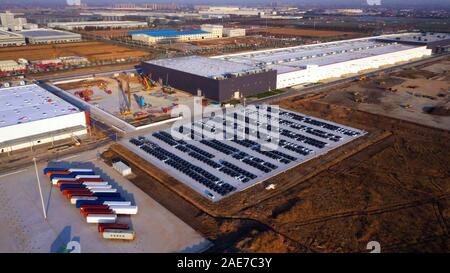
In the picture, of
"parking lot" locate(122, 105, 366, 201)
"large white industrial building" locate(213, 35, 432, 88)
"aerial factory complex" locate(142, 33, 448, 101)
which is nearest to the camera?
"parking lot" locate(122, 105, 366, 201)

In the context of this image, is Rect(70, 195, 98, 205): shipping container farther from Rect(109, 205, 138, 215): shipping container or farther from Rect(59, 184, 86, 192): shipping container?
Rect(109, 205, 138, 215): shipping container

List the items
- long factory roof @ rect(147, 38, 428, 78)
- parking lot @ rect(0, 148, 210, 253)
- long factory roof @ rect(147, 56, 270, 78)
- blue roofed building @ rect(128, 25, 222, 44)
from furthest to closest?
blue roofed building @ rect(128, 25, 222, 44) → long factory roof @ rect(147, 38, 428, 78) → long factory roof @ rect(147, 56, 270, 78) → parking lot @ rect(0, 148, 210, 253)

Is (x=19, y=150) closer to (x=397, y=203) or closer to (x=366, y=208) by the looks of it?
(x=366, y=208)

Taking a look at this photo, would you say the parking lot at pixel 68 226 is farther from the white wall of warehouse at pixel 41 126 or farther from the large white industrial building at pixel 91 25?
the large white industrial building at pixel 91 25

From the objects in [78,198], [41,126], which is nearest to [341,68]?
[41,126]

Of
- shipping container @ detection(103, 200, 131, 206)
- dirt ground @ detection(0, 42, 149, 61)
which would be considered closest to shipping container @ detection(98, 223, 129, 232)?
shipping container @ detection(103, 200, 131, 206)

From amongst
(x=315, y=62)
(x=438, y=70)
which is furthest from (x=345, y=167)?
(x=438, y=70)
